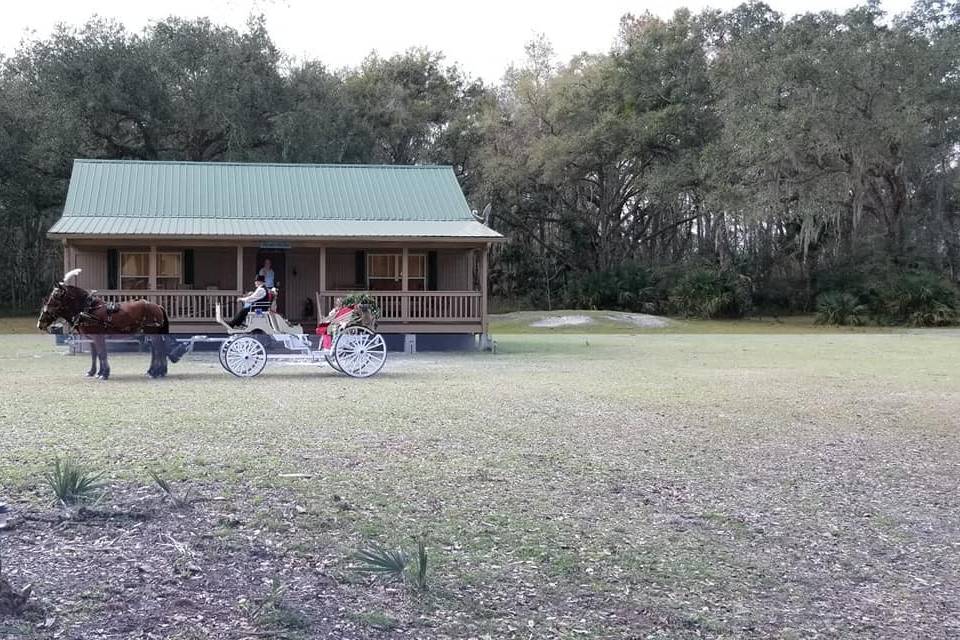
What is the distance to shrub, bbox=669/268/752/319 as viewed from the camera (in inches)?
1353

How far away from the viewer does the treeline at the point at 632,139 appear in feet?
96.3

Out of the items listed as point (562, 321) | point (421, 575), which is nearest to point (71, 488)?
point (421, 575)

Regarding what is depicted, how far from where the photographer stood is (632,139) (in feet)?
115

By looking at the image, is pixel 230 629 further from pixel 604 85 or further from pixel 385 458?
pixel 604 85

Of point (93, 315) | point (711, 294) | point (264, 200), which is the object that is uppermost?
point (264, 200)

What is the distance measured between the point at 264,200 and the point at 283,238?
326cm

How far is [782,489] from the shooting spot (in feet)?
19.7

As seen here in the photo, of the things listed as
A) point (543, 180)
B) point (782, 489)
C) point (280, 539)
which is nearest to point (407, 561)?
point (280, 539)

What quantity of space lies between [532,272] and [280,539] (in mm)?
37508

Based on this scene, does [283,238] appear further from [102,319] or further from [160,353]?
[102,319]

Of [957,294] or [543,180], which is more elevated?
[543,180]

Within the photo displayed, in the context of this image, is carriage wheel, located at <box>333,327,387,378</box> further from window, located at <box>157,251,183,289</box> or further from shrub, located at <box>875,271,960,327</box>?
shrub, located at <box>875,271,960,327</box>

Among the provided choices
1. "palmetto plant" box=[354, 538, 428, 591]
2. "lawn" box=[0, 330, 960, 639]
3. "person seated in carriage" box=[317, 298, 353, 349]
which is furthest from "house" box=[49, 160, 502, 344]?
"palmetto plant" box=[354, 538, 428, 591]

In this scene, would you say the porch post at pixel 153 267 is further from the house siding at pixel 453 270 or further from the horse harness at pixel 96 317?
the horse harness at pixel 96 317
